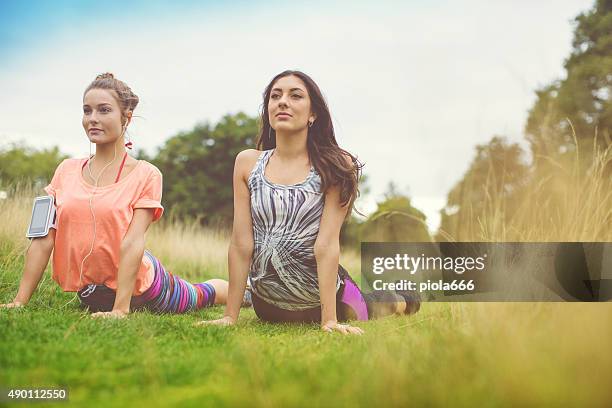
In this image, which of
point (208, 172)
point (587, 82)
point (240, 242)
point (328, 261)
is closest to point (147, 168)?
point (240, 242)

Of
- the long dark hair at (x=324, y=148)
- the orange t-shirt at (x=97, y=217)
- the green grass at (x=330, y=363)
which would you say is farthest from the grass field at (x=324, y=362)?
the long dark hair at (x=324, y=148)

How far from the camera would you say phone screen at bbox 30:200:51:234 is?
2912 mm

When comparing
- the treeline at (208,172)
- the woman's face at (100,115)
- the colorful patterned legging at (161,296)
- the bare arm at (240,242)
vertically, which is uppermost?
the treeline at (208,172)

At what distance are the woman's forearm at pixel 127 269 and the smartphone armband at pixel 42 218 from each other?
391 mm

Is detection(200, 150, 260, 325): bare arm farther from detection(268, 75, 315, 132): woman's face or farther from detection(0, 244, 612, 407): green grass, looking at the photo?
detection(0, 244, 612, 407): green grass

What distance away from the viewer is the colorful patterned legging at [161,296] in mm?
3055

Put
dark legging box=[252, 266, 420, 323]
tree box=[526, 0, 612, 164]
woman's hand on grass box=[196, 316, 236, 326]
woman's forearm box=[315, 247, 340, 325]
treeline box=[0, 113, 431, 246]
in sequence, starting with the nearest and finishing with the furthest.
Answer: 1. woman's hand on grass box=[196, 316, 236, 326]
2. woman's forearm box=[315, 247, 340, 325]
3. dark legging box=[252, 266, 420, 323]
4. tree box=[526, 0, 612, 164]
5. treeline box=[0, 113, 431, 246]

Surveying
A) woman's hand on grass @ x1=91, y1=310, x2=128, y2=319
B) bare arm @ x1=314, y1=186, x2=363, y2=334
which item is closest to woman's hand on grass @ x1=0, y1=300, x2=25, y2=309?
woman's hand on grass @ x1=91, y1=310, x2=128, y2=319

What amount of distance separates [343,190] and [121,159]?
1.14 meters

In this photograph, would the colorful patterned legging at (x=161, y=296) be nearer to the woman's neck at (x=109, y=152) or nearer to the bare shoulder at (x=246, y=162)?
the woman's neck at (x=109, y=152)

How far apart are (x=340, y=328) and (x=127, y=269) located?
1.04 metres

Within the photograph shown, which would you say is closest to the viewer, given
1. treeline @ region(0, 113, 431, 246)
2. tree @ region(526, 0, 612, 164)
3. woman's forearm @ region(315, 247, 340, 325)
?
woman's forearm @ region(315, 247, 340, 325)

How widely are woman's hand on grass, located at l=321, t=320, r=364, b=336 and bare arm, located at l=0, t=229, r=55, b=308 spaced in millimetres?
1386

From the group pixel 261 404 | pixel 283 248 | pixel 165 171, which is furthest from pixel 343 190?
pixel 165 171
